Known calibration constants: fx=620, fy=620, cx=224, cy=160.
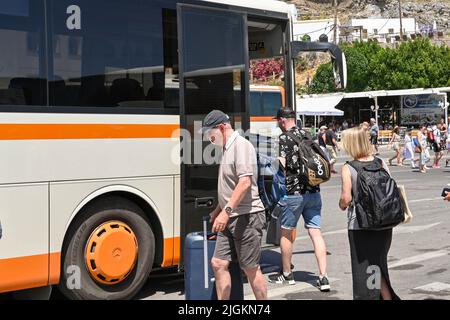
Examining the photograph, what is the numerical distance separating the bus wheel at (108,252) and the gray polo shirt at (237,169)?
142 centimetres

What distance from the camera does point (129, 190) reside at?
6.14 m

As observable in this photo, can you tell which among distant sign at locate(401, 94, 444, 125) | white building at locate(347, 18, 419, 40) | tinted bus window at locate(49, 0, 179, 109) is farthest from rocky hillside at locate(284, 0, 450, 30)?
tinted bus window at locate(49, 0, 179, 109)

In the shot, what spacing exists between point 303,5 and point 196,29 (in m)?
134

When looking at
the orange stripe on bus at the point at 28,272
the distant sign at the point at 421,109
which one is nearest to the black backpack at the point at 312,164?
the orange stripe on bus at the point at 28,272

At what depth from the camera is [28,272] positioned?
Answer: 5410 mm

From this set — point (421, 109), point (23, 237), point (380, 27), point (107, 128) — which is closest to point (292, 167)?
point (107, 128)

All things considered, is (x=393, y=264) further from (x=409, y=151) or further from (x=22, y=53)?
(x=409, y=151)

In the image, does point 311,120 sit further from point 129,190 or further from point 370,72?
point 129,190

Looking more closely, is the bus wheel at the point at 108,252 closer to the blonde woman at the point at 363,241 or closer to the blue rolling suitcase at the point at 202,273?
the blue rolling suitcase at the point at 202,273

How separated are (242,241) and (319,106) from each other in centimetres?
4501

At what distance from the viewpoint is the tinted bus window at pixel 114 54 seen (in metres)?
5.75

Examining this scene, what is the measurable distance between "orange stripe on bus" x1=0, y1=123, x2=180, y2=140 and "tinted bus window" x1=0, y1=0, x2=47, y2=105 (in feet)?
0.77
